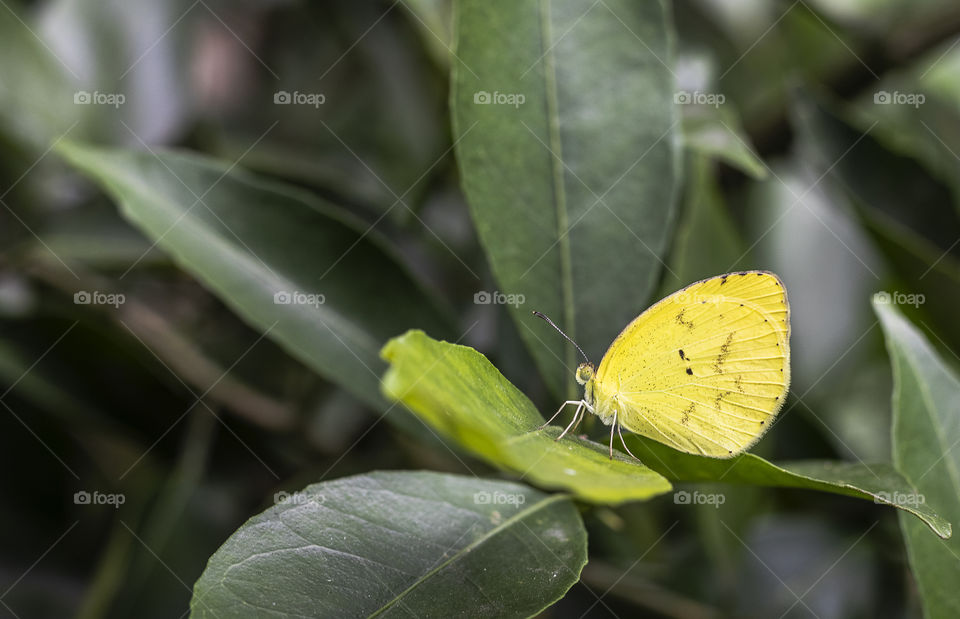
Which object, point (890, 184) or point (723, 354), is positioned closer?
point (723, 354)

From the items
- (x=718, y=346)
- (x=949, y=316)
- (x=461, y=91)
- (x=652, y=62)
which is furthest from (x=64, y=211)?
(x=949, y=316)

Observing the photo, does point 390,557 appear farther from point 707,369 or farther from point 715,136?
point 715,136

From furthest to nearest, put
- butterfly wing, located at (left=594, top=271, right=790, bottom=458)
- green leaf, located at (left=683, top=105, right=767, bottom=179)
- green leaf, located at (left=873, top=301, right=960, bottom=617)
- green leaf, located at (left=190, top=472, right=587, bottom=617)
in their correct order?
green leaf, located at (left=683, top=105, right=767, bottom=179) < butterfly wing, located at (left=594, top=271, right=790, bottom=458) < green leaf, located at (left=873, top=301, right=960, bottom=617) < green leaf, located at (left=190, top=472, right=587, bottom=617)

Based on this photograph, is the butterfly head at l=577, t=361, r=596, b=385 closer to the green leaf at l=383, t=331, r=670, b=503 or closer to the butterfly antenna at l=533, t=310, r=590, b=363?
the butterfly antenna at l=533, t=310, r=590, b=363

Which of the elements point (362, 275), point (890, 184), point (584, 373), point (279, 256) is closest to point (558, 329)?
point (584, 373)

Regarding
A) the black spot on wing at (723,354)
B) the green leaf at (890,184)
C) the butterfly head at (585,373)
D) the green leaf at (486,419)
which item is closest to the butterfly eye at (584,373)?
the butterfly head at (585,373)

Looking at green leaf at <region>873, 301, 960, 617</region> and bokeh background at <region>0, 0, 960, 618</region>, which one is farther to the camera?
bokeh background at <region>0, 0, 960, 618</region>

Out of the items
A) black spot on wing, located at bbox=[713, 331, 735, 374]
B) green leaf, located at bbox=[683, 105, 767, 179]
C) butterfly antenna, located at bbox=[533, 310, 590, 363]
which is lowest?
black spot on wing, located at bbox=[713, 331, 735, 374]

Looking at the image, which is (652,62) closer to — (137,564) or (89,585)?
(137,564)

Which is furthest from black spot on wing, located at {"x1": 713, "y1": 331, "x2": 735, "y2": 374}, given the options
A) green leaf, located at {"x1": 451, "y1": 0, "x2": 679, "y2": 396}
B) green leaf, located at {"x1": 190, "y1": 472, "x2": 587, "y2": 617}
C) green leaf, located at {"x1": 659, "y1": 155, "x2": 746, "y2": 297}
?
green leaf, located at {"x1": 190, "y1": 472, "x2": 587, "y2": 617}
